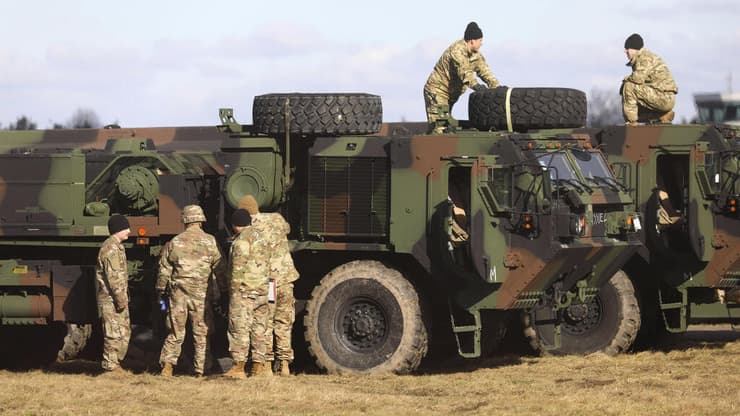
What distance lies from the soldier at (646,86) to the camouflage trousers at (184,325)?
641cm

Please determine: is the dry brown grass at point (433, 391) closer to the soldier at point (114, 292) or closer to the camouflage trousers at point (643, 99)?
the soldier at point (114, 292)

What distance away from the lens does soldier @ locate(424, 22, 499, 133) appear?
1933 centimetres

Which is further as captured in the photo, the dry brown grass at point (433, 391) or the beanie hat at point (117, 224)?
the beanie hat at point (117, 224)

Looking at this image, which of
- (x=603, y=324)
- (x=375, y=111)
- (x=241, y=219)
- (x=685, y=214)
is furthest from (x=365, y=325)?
(x=685, y=214)

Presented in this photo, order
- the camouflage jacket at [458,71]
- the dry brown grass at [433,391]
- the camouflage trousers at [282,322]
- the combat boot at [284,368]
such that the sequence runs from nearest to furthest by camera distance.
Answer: the dry brown grass at [433,391]
the camouflage trousers at [282,322]
the combat boot at [284,368]
the camouflage jacket at [458,71]

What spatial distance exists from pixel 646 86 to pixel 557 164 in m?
3.77

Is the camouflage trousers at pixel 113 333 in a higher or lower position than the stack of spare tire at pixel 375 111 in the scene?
lower

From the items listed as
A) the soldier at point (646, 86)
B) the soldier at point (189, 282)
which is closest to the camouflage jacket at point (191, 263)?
the soldier at point (189, 282)

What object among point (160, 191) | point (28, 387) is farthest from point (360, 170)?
point (28, 387)

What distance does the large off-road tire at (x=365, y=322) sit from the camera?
1616 centimetres

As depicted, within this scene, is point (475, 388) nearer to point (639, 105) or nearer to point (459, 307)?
point (459, 307)

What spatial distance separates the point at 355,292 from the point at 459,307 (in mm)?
1061

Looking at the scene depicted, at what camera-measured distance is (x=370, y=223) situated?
16594mm

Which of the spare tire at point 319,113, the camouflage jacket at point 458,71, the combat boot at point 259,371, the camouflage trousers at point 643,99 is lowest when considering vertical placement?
the combat boot at point 259,371
